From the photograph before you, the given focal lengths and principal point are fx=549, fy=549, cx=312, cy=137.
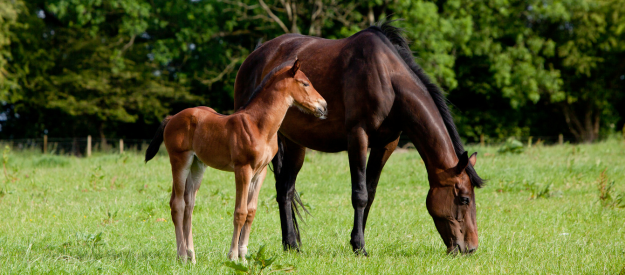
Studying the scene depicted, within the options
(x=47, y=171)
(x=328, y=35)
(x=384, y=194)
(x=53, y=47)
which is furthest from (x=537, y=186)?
(x=53, y=47)

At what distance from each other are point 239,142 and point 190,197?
74 centimetres

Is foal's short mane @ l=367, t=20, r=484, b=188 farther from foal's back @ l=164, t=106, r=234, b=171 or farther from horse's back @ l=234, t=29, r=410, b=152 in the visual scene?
foal's back @ l=164, t=106, r=234, b=171

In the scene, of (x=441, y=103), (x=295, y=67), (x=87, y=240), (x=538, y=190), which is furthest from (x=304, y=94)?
(x=538, y=190)

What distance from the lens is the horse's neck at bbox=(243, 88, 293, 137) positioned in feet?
14.4

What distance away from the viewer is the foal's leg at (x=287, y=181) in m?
5.85

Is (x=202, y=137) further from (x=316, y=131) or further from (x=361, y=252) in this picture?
(x=361, y=252)

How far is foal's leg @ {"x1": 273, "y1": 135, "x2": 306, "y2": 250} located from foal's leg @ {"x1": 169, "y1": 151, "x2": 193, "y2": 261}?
142 centimetres

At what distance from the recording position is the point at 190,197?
4.63m

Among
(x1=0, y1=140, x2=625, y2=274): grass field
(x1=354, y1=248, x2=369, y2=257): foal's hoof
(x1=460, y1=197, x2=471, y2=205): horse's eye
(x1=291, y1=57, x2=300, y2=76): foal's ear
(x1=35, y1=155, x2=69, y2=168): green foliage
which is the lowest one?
(x1=35, y1=155, x2=69, y2=168): green foliage

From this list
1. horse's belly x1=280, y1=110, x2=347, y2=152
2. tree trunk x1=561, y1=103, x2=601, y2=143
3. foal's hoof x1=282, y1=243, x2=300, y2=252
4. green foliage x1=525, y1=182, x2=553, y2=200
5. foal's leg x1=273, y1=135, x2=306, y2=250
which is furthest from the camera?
tree trunk x1=561, y1=103, x2=601, y2=143

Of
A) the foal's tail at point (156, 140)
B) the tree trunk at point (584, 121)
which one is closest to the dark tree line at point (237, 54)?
the tree trunk at point (584, 121)

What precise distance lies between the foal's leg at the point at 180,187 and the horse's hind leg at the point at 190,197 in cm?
5

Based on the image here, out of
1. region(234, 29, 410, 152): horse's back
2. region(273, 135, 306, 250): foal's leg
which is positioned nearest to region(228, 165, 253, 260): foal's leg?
region(234, 29, 410, 152): horse's back

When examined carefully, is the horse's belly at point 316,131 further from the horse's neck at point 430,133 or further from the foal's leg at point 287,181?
the horse's neck at point 430,133
